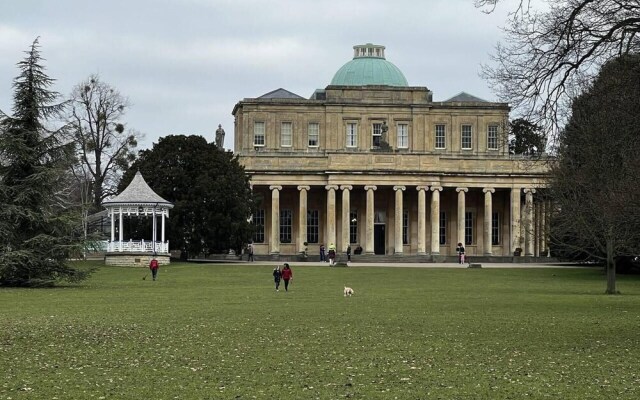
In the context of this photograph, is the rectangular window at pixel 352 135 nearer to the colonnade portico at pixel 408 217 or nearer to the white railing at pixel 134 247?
the colonnade portico at pixel 408 217

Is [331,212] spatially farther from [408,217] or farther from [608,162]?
[608,162]

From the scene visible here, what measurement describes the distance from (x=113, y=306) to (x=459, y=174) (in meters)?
61.5

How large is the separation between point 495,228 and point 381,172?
→ 13.9 m

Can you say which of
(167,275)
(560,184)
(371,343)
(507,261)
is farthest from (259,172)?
(371,343)

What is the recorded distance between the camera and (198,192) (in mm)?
76938

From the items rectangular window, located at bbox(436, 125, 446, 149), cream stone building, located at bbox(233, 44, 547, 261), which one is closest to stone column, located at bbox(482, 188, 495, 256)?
cream stone building, located at bbox(233, 44, 547, 261)

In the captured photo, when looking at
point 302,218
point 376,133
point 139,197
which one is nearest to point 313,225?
point 302,218

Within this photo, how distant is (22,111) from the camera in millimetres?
47594

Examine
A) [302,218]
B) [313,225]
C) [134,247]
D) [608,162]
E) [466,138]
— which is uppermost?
[466,138]

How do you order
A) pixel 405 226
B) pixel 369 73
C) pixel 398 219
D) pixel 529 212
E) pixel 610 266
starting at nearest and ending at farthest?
pixel 610 266, pixel 529 212, pixel 398 219, pixel 405 226, pixel 369 73

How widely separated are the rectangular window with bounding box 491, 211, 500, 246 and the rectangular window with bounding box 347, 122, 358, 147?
1391cm

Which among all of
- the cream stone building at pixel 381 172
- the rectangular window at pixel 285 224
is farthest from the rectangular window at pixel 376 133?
the rectangular window at pixel 285 224

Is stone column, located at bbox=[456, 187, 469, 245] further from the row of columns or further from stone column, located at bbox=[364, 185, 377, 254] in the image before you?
stone column, located at bbox=[364, 185, 377, 254]

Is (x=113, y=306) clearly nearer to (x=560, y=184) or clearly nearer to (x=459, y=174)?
(x=560, y=184)
